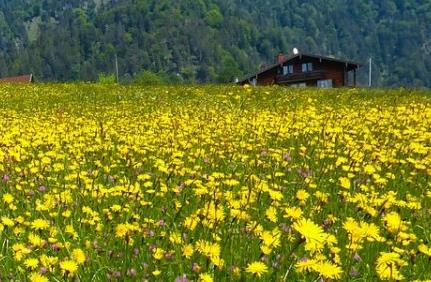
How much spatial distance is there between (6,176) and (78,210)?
57.8 inches

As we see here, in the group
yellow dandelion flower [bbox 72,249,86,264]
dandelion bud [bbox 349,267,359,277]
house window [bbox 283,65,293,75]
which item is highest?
house window [bbox 283,65,293,75]

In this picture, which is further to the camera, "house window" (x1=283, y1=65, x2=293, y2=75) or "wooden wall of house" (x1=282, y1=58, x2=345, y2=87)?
"house window" (x1=283, y1=65, x2=293, y2=75)

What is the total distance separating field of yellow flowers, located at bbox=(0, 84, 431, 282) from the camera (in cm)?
317

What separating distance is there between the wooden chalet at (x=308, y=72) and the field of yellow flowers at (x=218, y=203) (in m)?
59.9

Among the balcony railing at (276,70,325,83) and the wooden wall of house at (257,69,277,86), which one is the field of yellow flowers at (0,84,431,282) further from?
the wooden wall of house at (257,69,277,86)

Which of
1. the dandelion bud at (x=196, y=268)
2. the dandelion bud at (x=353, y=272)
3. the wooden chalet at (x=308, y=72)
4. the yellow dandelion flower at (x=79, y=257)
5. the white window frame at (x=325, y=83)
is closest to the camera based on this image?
the yellow dandelion flower at (x=79, y=257)

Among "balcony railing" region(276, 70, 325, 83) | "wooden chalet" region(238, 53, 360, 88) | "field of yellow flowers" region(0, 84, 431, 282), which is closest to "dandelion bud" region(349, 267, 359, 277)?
"field of yellow flowers" region(0, 84, 431, 282)

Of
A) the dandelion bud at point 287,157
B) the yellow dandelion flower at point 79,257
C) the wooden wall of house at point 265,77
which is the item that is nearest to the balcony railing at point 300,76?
the wooden wall of house at point 265,77

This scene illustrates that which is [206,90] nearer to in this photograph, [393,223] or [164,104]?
[164,104]

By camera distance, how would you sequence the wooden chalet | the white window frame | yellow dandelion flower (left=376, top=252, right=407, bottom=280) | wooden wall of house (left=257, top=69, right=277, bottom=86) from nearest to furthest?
yellow dandelion flower (left=376, top=252, right=407, bottom=280)
the wooden chalet
the white window frame
wooden wall of house (left=257, top=69, right=277, bottom=86)

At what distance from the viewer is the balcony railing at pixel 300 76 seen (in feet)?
238

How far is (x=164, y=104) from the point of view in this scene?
626 inches

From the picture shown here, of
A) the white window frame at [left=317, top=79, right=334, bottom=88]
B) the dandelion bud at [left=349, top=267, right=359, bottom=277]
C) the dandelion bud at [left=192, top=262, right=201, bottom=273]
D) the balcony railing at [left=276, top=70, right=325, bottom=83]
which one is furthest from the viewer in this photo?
the balcony railing at [left=276, top=70, right=325, bottom=83]

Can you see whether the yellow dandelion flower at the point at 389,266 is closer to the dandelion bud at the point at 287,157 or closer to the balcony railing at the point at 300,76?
the dandelion bud at the point at 287,157
